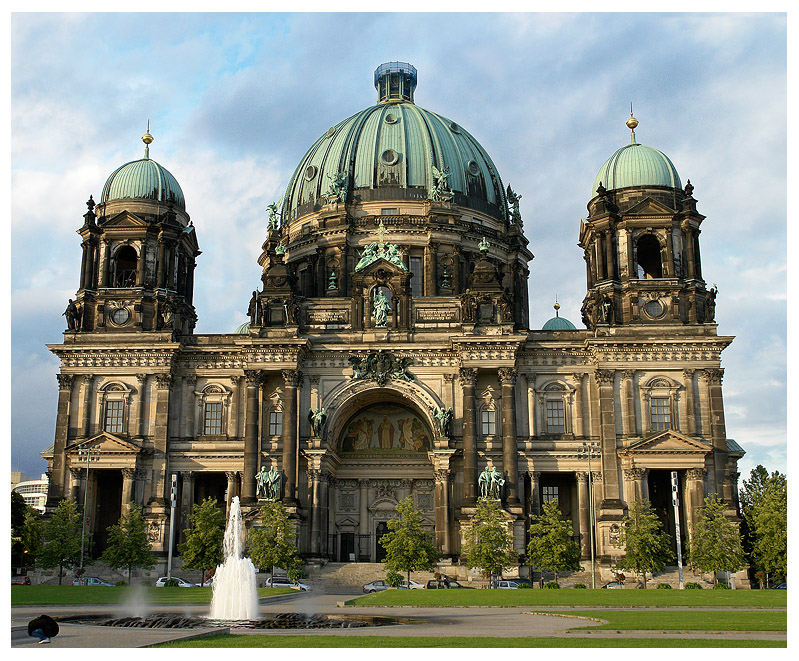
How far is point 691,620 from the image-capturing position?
30.8m

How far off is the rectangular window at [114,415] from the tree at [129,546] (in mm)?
7150

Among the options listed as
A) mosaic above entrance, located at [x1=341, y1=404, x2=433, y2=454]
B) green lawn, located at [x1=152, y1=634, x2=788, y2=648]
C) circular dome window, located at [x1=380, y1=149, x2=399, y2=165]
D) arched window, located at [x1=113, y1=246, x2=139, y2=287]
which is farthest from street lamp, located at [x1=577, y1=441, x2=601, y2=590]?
green lawn, located at [x1=152, y1=634, x2=788, y2=648]

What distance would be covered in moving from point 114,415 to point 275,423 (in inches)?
444

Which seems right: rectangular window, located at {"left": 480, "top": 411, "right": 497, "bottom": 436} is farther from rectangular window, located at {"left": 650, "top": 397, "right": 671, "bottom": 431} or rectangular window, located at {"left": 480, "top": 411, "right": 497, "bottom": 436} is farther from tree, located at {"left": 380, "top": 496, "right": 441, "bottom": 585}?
rectangular window, located at {"left": 650, "top": 397, "right": 671, "bottom": 431}

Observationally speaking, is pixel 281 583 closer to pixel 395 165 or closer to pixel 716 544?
pixel 716 544

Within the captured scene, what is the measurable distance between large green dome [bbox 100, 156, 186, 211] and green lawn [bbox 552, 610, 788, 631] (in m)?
49.8

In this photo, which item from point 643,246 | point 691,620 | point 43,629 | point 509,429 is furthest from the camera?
point 643,246

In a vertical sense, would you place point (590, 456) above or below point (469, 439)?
below

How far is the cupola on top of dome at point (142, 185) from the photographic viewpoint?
7362cm

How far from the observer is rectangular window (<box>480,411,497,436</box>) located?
67.2 metres

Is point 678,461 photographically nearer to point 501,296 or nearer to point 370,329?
point 501,296

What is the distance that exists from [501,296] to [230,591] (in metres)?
38.0

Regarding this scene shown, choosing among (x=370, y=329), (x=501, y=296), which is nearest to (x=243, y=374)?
(x=370, y=329)

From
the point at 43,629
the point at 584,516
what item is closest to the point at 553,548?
the point at 584,516
